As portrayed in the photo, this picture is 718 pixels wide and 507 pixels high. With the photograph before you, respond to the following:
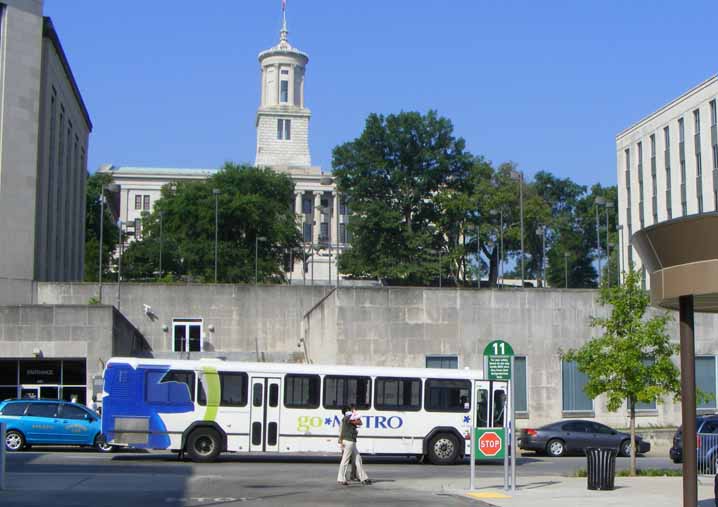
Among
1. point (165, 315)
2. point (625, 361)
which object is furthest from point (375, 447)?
point (165, 315)

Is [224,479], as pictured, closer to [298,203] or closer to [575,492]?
[575,492]

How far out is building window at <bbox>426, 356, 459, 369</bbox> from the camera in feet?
139

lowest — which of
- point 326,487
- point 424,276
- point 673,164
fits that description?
point 326,487

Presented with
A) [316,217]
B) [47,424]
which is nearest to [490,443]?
[47,424]

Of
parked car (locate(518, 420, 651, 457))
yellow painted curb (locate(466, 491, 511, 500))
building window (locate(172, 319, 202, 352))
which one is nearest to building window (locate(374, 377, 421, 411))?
parked car (locate(518, 420, 651, 457))

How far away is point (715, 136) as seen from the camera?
226 feet

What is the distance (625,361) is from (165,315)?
98.7ft

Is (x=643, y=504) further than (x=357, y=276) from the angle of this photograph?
No

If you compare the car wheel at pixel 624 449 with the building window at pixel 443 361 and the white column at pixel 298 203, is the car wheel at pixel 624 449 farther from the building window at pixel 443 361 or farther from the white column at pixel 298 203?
the white column at pixel 298 203

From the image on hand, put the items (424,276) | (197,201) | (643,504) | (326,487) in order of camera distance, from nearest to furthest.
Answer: (643,504), (326,487), (424,276), (197,201)

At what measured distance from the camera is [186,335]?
51.5m

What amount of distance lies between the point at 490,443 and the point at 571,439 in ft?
44.5

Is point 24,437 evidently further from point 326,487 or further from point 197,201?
point 197,201

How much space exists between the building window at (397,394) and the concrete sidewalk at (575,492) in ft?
17.7
